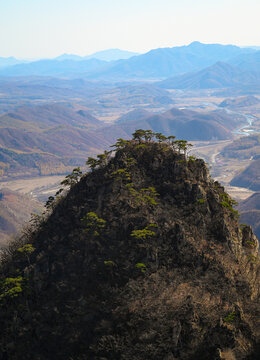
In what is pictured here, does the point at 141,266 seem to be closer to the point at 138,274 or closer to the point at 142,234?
the point at 138,274

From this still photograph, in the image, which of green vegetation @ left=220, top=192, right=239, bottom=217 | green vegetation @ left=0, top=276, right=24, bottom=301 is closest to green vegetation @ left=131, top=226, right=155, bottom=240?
green vegetation @ left=220, top=192, right=239, bottom=217

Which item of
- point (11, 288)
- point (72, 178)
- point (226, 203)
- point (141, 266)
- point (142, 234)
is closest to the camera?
point (141, 266)

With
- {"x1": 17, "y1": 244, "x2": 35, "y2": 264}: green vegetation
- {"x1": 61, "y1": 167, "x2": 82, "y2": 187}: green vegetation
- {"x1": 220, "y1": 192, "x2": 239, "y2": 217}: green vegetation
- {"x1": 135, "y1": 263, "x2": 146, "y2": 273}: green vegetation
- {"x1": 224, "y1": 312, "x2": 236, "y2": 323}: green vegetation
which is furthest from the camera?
{"x1": 61, "y1": 167, "x2": 82, "y2": 187}: green vegetation

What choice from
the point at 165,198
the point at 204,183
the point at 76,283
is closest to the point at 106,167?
the point at 165,198

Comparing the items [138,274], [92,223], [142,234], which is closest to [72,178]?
[92,223]

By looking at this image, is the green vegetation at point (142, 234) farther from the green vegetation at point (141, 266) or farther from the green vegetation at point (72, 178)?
the green vegetation at point (72, 178)

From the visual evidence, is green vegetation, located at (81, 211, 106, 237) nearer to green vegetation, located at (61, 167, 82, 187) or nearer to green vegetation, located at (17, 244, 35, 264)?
green vegetation, located at (17, 244, 35, 264)

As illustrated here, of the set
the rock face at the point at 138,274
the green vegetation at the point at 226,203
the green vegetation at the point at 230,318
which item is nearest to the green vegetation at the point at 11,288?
the rock face at the point at 138,274

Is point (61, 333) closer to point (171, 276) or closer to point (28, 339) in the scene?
point (28, 339)
